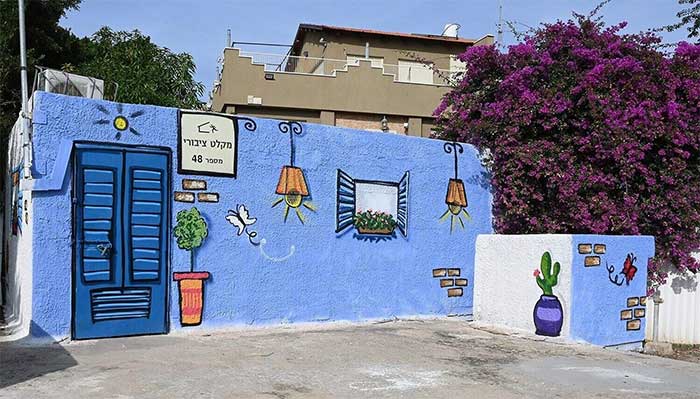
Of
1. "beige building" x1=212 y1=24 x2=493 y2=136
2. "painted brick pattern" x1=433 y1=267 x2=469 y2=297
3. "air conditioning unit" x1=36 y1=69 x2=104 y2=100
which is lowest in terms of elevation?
"painted brick pattern" x1=433 y1=267 x2=469 y2=297

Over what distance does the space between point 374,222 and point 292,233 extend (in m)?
1.31

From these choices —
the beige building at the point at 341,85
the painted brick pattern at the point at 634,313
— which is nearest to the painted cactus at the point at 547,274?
the painted brick pattern at the point at 634,313

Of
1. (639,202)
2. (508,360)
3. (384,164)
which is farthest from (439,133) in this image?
(508,360)

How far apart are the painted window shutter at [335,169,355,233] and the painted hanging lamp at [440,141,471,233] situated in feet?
5.51

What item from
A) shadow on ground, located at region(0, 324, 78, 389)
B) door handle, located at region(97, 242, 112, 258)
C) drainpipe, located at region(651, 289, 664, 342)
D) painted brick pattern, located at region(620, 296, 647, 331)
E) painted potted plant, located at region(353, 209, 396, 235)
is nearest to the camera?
shadow on ground, located at region(0, 324, 78, 389)

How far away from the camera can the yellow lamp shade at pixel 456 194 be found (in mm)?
10328

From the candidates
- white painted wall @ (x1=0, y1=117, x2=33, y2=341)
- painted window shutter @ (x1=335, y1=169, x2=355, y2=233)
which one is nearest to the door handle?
white painted wall @ (x1=0, y1=117, x2=33, y2=341)

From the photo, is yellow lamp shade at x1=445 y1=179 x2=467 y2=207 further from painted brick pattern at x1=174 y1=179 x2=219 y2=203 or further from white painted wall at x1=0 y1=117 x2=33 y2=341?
white painted wall at x1=0 y1=117 x2=33 y2=341

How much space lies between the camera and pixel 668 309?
35.8 feet

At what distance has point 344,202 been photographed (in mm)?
9266

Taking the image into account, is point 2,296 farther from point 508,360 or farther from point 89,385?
point 508,360

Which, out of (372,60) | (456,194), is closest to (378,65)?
(372,60)

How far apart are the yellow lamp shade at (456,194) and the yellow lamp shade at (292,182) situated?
250 cm

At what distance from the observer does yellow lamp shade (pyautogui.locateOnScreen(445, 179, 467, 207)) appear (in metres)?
10.3
